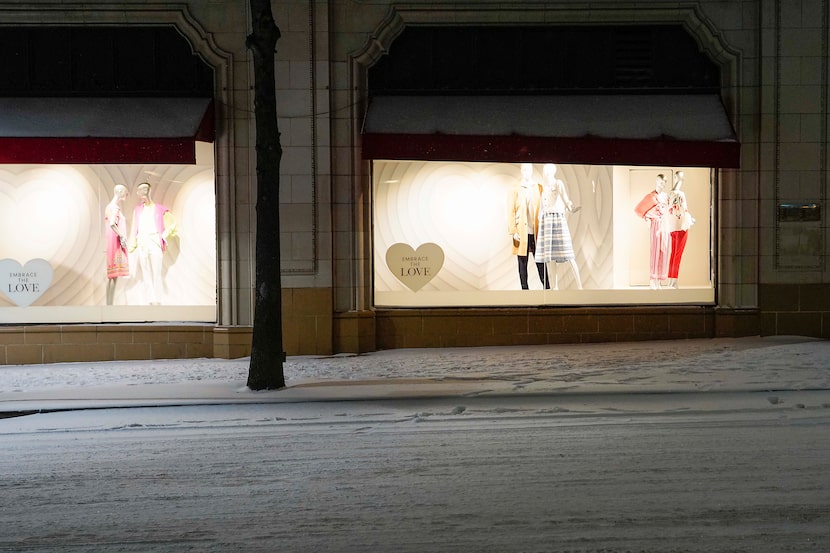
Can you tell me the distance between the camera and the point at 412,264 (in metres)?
14.9

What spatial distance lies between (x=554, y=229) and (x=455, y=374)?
13.4 feet

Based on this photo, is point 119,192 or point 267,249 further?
point 119,192

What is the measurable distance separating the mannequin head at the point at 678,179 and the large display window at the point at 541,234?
0.02 m

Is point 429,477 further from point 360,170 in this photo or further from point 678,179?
point 678,179

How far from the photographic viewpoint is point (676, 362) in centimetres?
1241

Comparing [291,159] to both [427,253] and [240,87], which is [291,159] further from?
[427,253]

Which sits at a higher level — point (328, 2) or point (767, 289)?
point (328, 2)

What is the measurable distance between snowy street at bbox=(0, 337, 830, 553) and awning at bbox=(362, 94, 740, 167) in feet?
10.7

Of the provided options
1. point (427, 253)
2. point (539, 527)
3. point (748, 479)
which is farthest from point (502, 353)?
point (539, 527)

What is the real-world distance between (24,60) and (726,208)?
1134cm

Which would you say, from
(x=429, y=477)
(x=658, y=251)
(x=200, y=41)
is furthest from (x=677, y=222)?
(x=429, y=477)

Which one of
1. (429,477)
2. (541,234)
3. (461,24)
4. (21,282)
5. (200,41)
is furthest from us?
(541,234)

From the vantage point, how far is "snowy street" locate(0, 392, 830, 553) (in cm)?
537

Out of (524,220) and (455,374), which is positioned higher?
(524,220)
